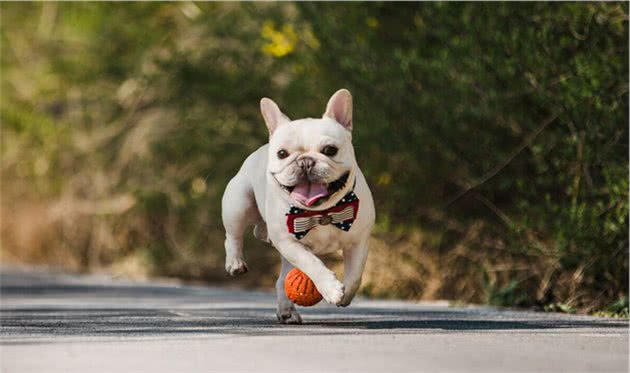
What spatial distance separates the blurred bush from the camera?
43.3 ft

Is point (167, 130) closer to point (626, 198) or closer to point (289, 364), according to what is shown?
point (626, 198)

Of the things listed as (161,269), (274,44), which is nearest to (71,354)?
(274,44)

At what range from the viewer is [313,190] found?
9.01 metres

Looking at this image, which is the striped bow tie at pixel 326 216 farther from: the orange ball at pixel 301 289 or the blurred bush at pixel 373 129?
the blurred bush at pixel 373 129

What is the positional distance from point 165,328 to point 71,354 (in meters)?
1.91

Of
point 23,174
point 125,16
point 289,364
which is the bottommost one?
point 289,364

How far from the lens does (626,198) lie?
39.9 feet

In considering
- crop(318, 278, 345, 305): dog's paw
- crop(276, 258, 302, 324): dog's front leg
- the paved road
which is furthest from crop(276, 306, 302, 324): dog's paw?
crop(318, 278, 345, 305): dog's paw

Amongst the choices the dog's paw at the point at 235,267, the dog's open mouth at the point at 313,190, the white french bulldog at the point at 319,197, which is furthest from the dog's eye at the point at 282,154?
the dog's paw at the point at 235,267

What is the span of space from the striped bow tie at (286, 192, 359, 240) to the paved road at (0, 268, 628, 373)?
698 mm

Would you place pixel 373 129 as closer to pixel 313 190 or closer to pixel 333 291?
pixel 313 190

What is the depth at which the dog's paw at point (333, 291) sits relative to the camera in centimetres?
875

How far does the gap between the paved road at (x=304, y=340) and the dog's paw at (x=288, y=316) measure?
0.13 m

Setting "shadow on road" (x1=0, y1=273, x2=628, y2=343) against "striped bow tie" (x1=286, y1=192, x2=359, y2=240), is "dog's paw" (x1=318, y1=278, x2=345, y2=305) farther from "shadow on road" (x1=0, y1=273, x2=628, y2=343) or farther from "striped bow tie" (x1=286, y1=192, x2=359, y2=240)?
"striped bow tie" (x1=286, y1=192, x2=359, y2=240)
